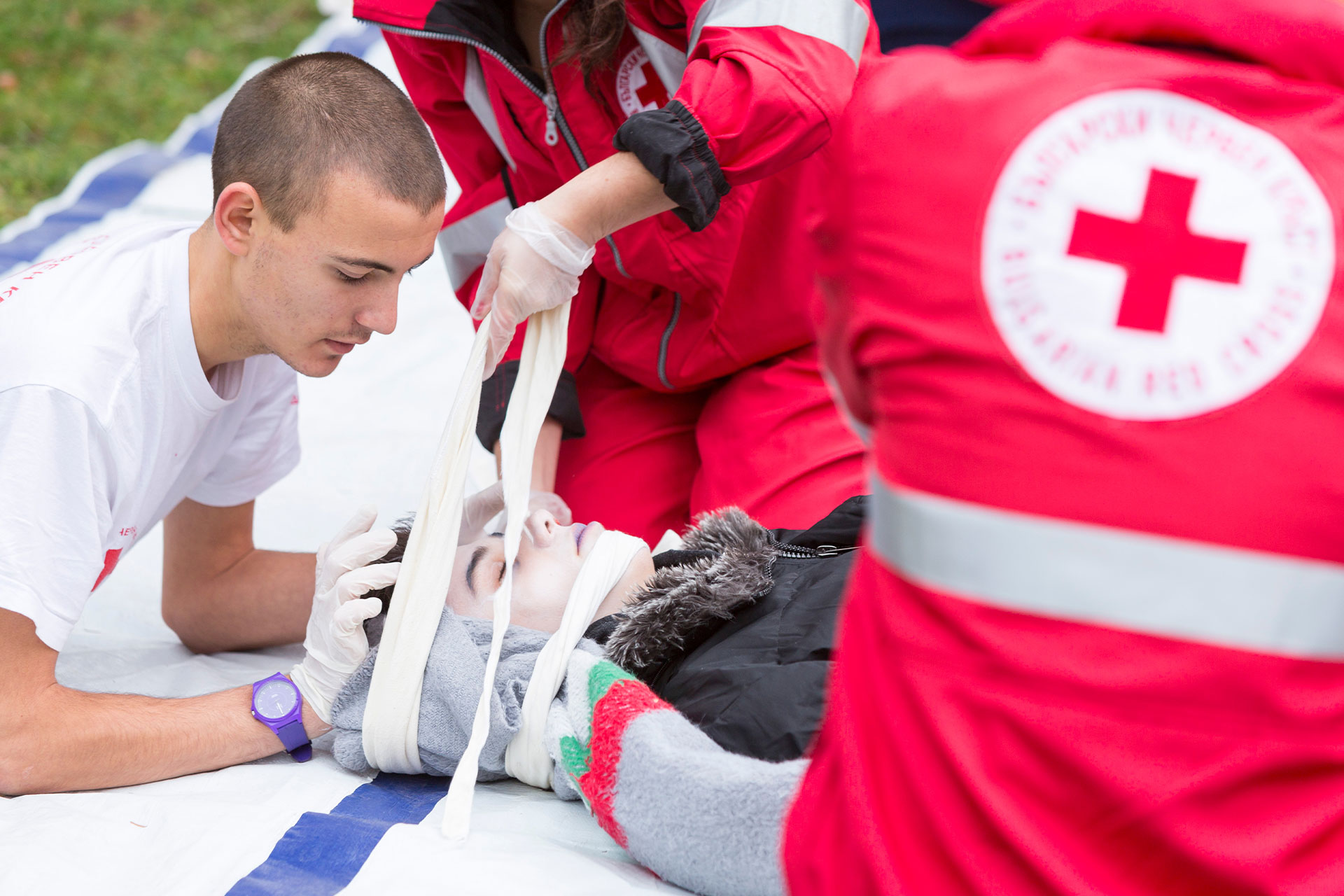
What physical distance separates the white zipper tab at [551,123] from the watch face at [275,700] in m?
1.10

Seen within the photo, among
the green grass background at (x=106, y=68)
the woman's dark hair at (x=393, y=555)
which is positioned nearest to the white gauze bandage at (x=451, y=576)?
the woman's dark hair at (x=393, y=555)

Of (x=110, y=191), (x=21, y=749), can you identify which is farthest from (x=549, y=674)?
(x=110, y=191)

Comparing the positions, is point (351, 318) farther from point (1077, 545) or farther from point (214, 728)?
point (1077, 545)

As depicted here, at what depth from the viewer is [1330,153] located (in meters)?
0.77

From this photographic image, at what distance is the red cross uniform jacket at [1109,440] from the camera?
779mm

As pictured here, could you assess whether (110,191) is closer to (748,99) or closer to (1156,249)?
(748,99)

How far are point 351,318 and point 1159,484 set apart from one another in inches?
51.2

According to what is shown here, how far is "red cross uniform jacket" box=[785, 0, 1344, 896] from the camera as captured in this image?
0.78 meters

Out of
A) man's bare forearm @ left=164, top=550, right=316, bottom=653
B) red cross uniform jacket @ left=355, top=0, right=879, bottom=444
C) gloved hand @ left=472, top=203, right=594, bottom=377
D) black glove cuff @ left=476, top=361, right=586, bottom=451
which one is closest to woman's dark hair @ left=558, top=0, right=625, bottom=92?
red cross uniform jacket @ left=355, top=0, right=879, bottom=444


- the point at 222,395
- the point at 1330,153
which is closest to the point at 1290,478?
the point at 1330,153

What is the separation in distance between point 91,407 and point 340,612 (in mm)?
444

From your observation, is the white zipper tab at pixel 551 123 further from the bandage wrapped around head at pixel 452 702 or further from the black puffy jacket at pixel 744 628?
the bandage wrapped around head at pixel 452 702

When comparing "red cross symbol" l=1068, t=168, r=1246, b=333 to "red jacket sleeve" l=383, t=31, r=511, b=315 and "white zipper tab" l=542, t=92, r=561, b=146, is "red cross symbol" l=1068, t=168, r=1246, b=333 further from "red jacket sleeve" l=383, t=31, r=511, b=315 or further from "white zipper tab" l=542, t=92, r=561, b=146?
"red jacket sleeve" l=383, t=31, r=511, b=315

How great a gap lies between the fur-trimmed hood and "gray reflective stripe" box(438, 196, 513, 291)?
1022 mm
